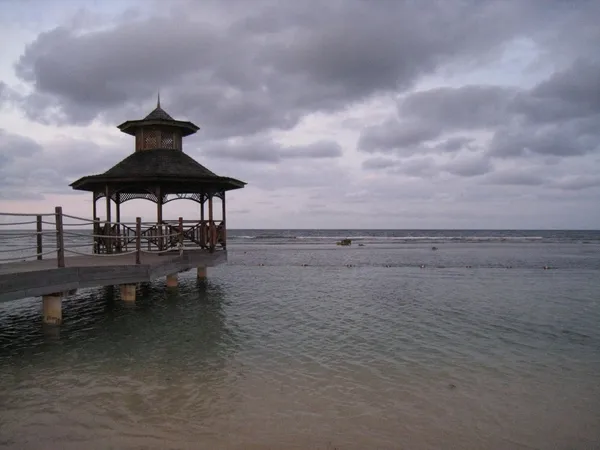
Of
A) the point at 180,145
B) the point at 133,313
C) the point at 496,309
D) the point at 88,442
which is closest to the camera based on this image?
the point at 88,442

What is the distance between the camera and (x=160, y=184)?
1480 centimetres

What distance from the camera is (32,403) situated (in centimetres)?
567

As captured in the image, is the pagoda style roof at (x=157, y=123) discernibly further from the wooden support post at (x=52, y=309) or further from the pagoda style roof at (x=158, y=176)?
the wooden support post at (x=52, y=309)

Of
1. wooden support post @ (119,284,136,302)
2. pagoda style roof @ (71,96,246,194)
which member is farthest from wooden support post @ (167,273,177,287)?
pagoda style roof @ (71,96,246,194)

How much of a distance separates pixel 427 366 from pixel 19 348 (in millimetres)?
7848

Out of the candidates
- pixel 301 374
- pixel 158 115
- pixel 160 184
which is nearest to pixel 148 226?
pixel 160 184

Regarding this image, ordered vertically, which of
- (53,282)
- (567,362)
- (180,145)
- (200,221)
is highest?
(180,145)

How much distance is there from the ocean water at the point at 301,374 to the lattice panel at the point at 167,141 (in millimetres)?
6570

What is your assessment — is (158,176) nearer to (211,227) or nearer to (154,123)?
(211,227)

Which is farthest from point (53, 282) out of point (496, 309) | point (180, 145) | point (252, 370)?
point (496, 309)

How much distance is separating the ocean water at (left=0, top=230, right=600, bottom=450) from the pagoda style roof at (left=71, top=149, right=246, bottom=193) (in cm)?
406

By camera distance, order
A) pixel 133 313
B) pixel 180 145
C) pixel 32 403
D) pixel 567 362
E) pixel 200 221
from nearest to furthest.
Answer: pixel 32 403
pixel 567 362
pixel 133 313
pixel 200 221
pixel 180 145

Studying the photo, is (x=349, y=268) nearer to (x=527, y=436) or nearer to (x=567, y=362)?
(x=567, y=362)

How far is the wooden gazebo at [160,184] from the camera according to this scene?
572 inches
